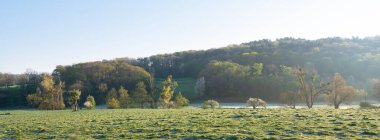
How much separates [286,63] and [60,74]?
318ft

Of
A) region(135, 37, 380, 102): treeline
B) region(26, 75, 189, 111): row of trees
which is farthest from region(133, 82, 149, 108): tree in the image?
region(135, 37, 380, 102): treeline

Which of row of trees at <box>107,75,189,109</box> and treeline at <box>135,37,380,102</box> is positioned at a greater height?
treeline at <box>135,37,380,102</box>

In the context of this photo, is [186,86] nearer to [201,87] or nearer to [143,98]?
[201,87]

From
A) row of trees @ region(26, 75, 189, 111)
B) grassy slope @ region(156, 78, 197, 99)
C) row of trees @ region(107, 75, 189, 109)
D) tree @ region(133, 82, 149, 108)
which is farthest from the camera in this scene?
grassy slope @ region(156, 78, 197, 99)

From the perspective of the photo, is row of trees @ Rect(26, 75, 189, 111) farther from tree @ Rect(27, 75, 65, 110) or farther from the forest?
the forest

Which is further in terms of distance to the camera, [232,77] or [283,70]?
[232,77]

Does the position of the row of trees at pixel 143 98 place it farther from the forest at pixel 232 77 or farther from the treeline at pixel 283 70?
the treeline at pixel 283 70

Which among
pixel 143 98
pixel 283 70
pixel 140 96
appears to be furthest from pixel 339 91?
pixel 140 96

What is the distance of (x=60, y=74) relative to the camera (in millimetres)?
159250

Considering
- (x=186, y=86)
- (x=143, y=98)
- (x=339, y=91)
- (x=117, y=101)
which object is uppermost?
(x=339, y=91)

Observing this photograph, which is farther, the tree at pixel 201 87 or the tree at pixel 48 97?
the tree at pixel 201 87

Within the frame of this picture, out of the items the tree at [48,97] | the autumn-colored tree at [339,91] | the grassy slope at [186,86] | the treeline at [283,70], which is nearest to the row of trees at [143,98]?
the tree at [48,97]

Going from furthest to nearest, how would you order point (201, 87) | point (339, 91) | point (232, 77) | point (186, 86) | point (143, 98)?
point (186, 86)
point (201, 87)
point (232, 77)
point (143, 98)
point (339, 91)

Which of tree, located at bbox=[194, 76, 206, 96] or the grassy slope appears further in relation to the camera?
the grassy slope
